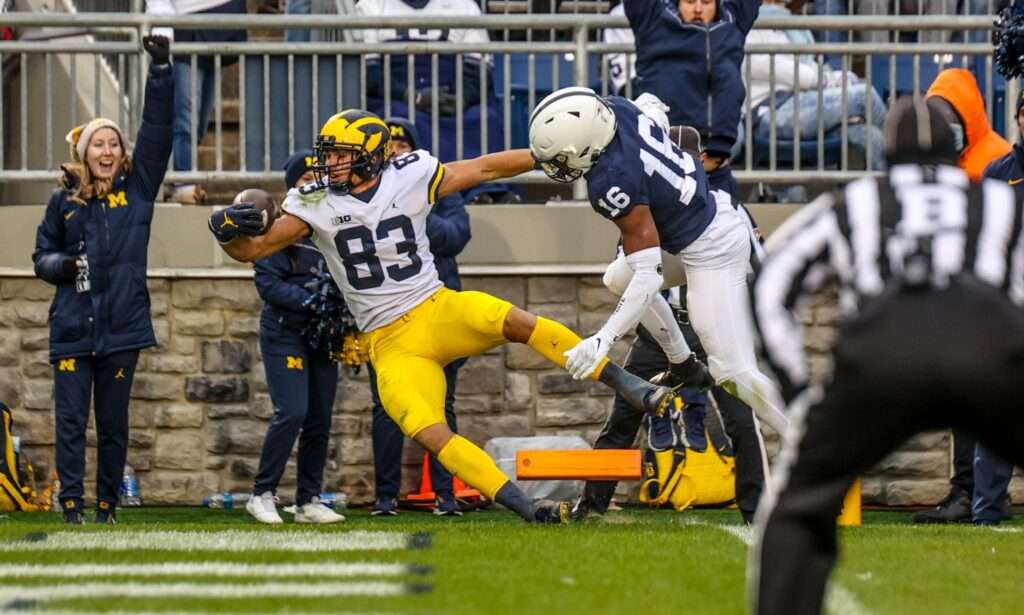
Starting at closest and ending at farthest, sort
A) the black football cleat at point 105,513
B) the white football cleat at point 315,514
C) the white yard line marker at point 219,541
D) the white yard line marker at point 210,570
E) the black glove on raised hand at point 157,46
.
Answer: the white yard line marker at point 210,570 < the white yard line marker at point 219,541 < the black glove on raised hand at point 157,46 < the black football cleat at point 105,513 < the white football cleat at point 315,514

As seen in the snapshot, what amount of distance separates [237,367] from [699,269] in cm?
375

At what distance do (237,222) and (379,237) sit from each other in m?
0.66

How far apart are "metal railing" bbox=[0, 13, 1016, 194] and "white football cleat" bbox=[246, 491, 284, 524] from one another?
2.19m

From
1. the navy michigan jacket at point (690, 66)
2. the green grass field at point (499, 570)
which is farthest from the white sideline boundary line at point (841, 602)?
the navy michigan jacket at point (690, 66)

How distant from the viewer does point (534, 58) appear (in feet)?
37.6

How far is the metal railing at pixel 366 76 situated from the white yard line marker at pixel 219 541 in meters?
3.76

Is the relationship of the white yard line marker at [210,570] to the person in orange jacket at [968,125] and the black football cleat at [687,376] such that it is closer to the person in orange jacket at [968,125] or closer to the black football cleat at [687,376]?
the black football cleat at [687,376]

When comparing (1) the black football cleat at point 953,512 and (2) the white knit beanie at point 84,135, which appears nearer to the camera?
(2) the white knit beanie at point 84,135

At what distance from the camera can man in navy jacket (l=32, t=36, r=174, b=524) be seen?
30.4 ft

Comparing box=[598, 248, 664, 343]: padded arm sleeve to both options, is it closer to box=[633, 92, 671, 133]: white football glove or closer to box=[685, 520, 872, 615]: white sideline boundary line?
box=[633, 92, 671, 133]: white football glove

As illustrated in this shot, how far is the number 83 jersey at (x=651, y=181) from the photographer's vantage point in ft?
26.2

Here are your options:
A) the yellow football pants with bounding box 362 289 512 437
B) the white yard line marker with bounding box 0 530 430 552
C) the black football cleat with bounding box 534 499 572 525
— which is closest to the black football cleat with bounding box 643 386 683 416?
the black football cleat with bounding box 534 499 572 525

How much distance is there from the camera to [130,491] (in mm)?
11047

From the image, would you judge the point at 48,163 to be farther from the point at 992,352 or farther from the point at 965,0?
the point at 992,352
